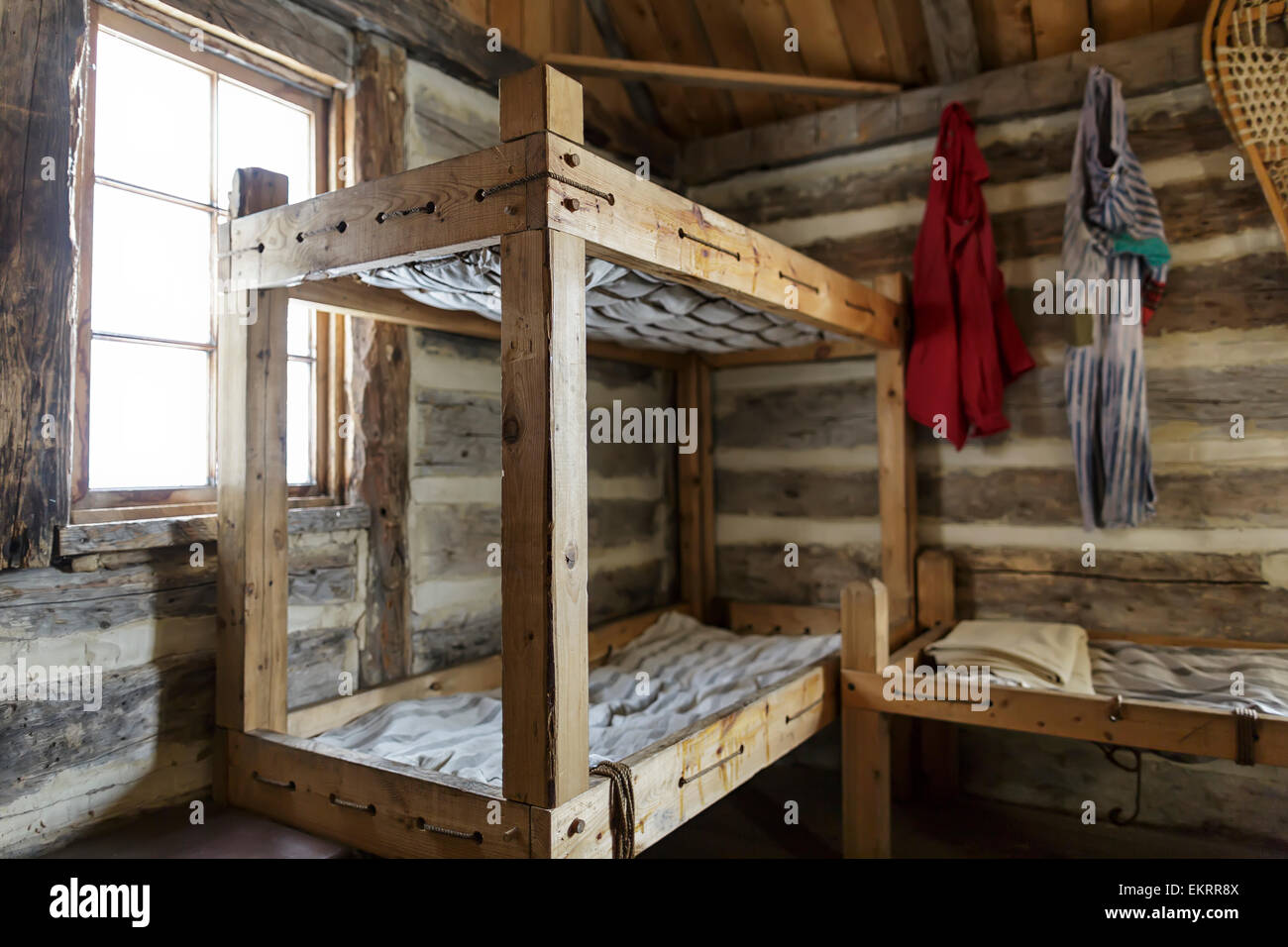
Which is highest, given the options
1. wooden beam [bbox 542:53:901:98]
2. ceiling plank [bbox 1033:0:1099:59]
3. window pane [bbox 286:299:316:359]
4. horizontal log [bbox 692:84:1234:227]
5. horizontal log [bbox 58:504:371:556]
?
ceiling plank [bbox 1033:0:1099:59]

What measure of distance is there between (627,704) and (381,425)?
A: 3.69ft

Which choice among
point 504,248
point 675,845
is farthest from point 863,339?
point 675,845

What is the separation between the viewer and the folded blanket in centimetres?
255

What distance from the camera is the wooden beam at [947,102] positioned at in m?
2.98

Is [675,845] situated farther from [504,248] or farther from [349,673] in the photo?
[504,248]

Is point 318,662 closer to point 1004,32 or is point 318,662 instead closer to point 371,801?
point 371,801

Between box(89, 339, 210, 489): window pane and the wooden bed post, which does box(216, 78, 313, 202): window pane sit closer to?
box(89, 339, 210, 489): window pane

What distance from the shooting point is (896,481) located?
3.28m

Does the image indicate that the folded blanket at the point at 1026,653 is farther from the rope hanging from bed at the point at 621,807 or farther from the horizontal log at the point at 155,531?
the horizontal log at the point at 155,531

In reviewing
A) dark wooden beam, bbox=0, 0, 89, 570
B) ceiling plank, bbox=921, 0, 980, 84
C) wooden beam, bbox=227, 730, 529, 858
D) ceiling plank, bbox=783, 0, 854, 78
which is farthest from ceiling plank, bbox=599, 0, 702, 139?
wooden beam, bbox=227, 730, 529, 858

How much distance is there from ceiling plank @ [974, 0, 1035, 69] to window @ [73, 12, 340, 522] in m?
2.49

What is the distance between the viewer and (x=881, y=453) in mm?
3299

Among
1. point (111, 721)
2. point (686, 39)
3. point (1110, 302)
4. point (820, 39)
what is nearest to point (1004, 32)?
point (820, 39)

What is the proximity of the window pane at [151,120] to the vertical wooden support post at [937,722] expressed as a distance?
2.77 metres
